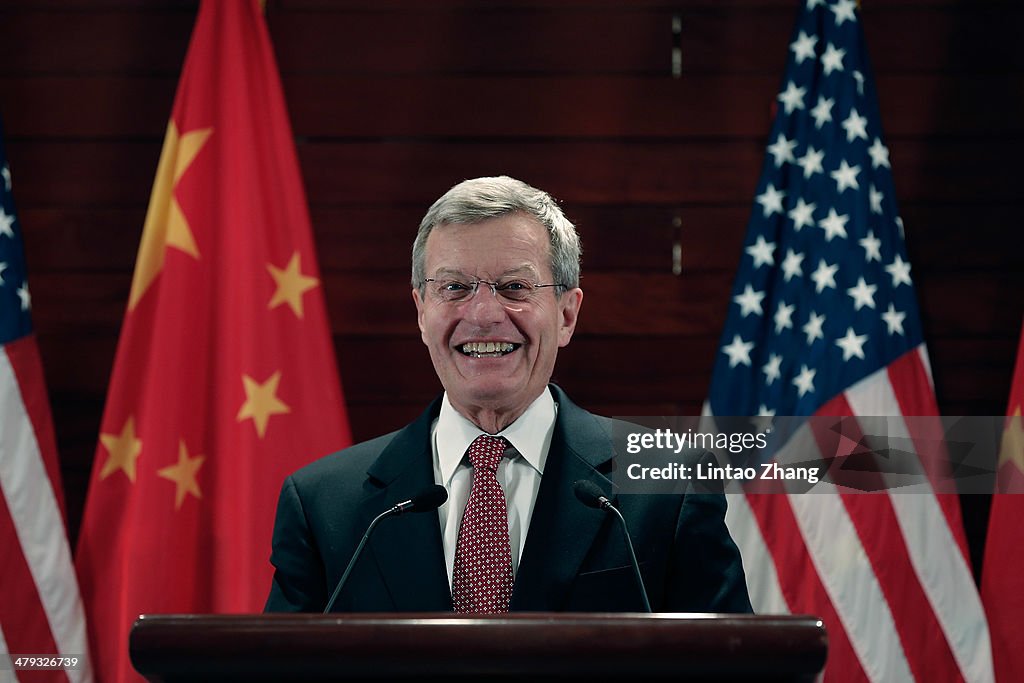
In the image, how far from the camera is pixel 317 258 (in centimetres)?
307

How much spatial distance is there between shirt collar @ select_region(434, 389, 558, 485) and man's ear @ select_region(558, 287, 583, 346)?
13 centimetres

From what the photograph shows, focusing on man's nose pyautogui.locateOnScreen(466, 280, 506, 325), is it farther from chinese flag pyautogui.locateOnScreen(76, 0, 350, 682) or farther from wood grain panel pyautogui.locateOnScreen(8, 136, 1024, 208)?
wood grain panel pyautogui.locateOnScreen(8, 136, 1024, 208)

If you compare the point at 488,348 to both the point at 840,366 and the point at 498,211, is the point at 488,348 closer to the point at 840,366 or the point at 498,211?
the point at 498,211

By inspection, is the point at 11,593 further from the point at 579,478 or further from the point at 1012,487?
the point at 1012,487

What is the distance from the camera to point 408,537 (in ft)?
5.55

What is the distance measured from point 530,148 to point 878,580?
1544 mm

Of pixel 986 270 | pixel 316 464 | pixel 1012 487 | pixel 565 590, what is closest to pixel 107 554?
pixel 316 464

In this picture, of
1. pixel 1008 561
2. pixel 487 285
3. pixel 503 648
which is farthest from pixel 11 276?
pixel 1008 561

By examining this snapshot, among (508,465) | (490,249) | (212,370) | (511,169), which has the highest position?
(511,169)

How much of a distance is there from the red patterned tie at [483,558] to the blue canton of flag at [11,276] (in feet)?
5.52

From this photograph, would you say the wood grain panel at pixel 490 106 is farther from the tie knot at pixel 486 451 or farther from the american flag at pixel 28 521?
the tie knot at pixel 486 451

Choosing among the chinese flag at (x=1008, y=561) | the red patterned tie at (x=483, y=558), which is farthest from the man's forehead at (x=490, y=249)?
the chinese flag at (x=1008, y=561)

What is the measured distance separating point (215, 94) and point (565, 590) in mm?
1896

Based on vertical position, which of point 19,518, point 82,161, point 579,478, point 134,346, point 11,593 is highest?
point 82,161
